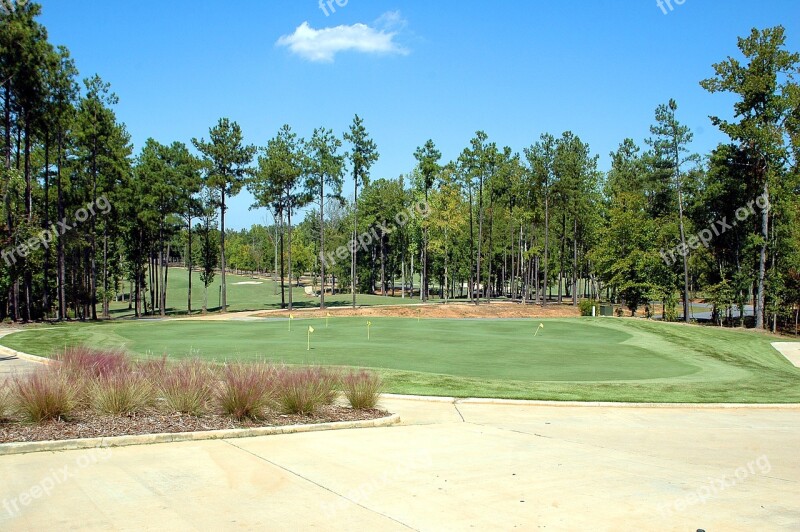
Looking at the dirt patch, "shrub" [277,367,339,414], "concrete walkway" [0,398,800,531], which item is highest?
"shrub" [277,367,339,414]

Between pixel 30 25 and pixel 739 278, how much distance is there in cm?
5590

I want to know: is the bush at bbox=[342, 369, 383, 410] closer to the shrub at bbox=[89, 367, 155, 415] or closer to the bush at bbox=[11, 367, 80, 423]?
the shrub at bbox=[89, 367, 155, 415]

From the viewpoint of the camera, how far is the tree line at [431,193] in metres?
42.4

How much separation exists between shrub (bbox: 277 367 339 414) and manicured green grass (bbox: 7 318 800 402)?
12.2 feet

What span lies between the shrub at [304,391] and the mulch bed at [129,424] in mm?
167

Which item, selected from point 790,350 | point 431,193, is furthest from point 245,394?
point 431,193

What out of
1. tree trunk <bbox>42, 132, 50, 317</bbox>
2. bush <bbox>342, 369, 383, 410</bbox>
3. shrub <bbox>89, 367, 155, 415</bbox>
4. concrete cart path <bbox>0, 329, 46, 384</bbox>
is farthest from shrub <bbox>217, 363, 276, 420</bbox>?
tree trunk <bbox>42, 132, 50, 317</bbox>

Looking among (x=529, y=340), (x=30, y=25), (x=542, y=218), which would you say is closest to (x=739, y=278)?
(x=542, y=218)

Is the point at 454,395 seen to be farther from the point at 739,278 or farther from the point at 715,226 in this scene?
the point at 715,226

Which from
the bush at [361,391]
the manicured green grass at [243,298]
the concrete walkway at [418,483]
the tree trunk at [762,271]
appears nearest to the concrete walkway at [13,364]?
the bush at [361,391]

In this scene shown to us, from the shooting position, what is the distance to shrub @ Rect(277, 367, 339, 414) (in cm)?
1147

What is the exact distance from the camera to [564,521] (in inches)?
255

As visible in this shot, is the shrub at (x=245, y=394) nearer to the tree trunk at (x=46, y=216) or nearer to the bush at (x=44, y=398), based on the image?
the bush at (x=44, y=398)

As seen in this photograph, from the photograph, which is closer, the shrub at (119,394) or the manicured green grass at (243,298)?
the shrub at (119,394)
